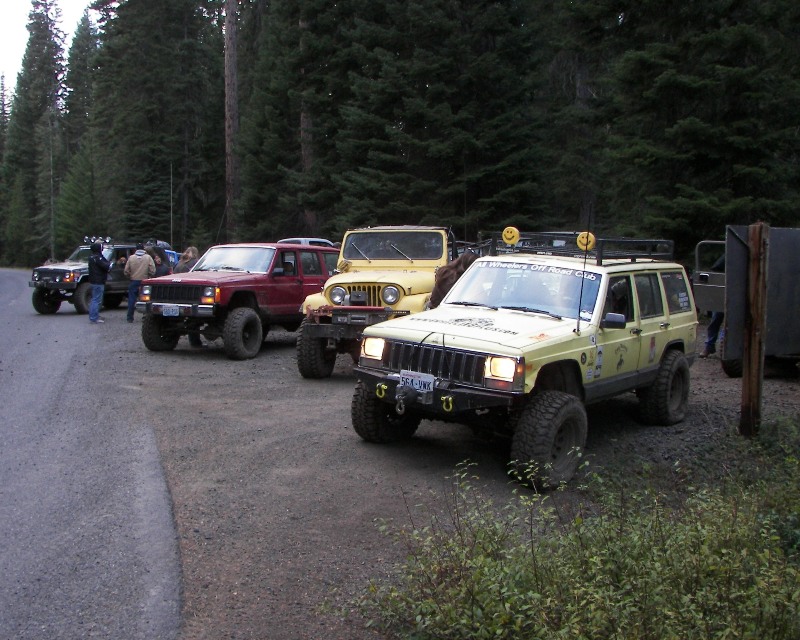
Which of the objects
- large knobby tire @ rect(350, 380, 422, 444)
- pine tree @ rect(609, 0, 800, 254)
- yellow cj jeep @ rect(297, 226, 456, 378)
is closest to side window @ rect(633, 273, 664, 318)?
large knobby tire @ rect(350, 380, 422, 444)

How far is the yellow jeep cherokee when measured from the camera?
650 centimetres

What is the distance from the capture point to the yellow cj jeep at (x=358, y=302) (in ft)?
35.9

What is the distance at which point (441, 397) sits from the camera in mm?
6559

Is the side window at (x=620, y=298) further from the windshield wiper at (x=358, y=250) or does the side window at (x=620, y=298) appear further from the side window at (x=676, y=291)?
the windshield wiper at (x=358, y=250)

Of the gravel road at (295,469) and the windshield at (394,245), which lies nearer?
the gravel road at (295,469)

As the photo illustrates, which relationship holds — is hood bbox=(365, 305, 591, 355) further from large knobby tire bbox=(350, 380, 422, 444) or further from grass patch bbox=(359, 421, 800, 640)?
grass patch bbox=(359, 421, 800, 640)

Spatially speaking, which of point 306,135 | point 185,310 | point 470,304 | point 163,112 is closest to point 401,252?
point 185,310

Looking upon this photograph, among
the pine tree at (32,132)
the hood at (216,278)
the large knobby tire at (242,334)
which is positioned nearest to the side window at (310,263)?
the hood at (216,278)

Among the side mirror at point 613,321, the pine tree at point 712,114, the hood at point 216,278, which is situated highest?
the pine tree at point 712,114

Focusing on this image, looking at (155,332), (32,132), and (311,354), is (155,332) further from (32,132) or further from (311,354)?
(32,132)

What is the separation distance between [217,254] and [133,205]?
37232 mm

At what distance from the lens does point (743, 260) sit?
305 inches

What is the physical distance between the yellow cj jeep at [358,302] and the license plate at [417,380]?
389cm

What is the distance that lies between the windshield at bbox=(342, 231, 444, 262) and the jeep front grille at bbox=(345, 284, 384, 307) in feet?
4.52
